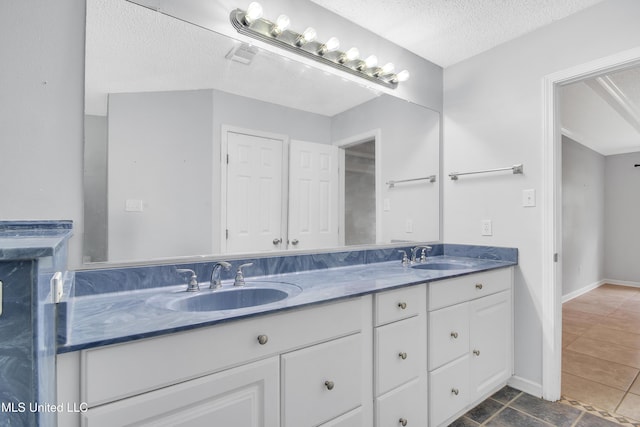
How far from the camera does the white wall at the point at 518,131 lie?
1.79m

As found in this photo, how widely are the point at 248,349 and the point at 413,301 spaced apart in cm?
81

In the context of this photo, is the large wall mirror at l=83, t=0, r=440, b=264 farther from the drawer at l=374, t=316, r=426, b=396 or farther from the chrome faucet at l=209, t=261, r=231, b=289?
the drawer at l=374, t=316, r=426, b=396

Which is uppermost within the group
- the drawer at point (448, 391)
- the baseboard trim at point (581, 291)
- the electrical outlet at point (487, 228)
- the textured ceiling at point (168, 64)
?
the textured ceiling at point (168, 64)

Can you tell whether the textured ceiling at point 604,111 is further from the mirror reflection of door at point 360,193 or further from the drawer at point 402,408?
the drawer at point 402,408

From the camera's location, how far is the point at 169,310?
1.01 m

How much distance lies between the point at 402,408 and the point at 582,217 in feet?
15.5

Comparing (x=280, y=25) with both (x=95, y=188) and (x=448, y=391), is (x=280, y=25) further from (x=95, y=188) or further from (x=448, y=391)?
(x=448, y=391)

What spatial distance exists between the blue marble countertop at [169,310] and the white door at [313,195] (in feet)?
0.64

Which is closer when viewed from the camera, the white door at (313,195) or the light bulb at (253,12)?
the light bulb at (253,12)

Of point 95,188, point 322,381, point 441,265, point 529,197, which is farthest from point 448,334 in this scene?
point 95,188

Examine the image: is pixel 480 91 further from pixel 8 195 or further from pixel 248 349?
pixel 8 195

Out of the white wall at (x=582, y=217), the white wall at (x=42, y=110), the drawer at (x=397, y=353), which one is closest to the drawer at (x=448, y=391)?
the drawer at (x=397, y=353)

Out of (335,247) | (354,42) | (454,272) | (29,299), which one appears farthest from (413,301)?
(354,42)

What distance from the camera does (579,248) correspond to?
4.51m
